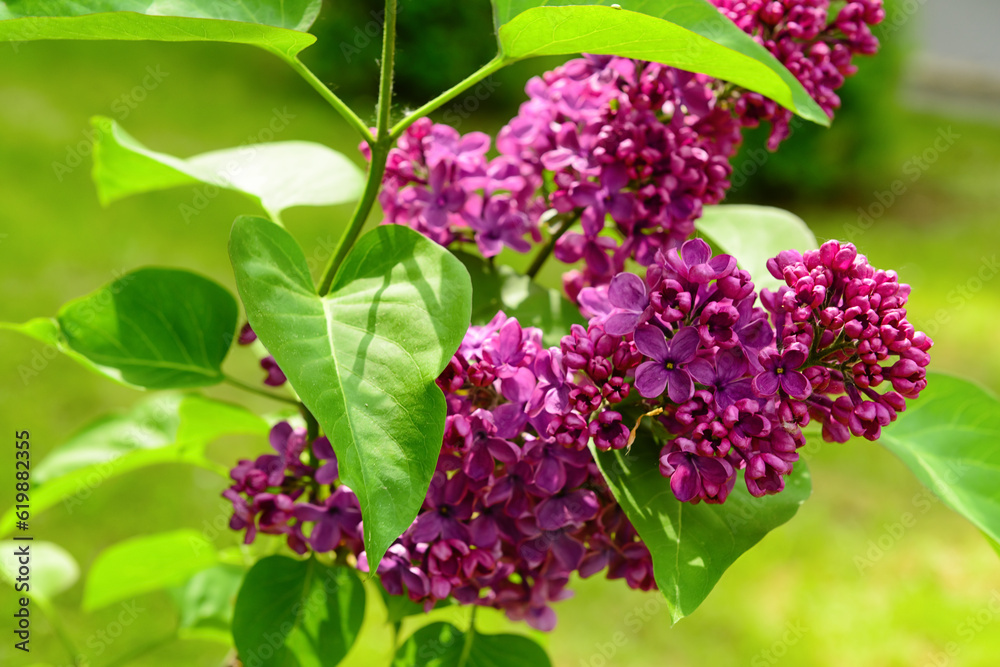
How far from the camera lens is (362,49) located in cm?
415

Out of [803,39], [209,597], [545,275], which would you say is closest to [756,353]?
[803,39]

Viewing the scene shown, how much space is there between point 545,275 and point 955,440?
8.26ft

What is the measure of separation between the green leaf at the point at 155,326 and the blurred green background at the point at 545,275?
1.44 m

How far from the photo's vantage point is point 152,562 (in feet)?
2.73

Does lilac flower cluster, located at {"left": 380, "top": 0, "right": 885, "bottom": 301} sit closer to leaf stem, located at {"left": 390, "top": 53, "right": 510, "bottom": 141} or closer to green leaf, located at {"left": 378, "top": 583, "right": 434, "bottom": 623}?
leaf stem, located at {"left": 390, "top": 53, "right": 510, "bottom": 141}

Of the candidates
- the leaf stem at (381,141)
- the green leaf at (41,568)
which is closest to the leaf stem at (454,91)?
the leaf stem at (381,141)

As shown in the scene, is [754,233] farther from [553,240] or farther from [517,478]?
[517,478]

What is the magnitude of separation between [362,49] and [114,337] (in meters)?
3.75

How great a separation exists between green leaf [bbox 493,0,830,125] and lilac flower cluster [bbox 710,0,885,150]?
14cm

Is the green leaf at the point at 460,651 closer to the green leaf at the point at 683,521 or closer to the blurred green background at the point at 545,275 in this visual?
the green leaf at the point at 683,521

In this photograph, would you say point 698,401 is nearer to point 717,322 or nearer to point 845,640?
point 717,322

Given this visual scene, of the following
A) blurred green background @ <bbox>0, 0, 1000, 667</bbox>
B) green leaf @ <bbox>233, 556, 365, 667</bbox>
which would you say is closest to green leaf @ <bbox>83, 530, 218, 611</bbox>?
green leaf @ <bbox>233, 556, 365, 667</bbox>

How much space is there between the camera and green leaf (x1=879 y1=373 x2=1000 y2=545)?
62 centimetres

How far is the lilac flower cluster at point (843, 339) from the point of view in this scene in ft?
1.58
